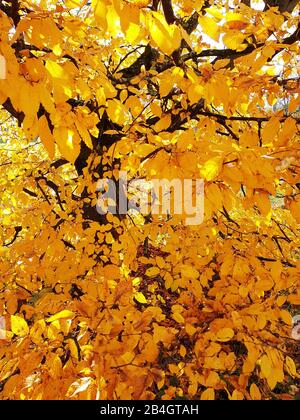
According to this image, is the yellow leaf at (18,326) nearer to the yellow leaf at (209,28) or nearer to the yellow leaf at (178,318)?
the yellow leaf at (178,318)

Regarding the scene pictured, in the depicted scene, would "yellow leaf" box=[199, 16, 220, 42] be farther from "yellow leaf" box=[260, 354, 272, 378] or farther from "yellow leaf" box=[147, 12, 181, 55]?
"yellow leaf" box=[260, 354, 272, 378]

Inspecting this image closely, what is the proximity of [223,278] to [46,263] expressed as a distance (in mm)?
2172

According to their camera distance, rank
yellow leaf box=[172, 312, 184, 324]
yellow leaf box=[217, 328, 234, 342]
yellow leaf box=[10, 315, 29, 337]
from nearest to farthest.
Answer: yellow leaf box=[10, 315, 29, 337] → yellow leaf box=[217, 328, 234, 342] → yellow leaf box=[172, 312, 184, 324]

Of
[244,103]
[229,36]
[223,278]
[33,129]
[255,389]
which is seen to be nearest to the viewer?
[33,129]

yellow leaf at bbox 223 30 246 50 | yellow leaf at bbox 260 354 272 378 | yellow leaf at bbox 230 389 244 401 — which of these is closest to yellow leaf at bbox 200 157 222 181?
yellow leaf at bbox 223 30 246 50

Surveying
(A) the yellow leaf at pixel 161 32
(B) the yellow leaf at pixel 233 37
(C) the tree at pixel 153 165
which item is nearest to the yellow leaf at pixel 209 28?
(C) the tree at pixel 153 165

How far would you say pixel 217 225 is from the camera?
4.37m

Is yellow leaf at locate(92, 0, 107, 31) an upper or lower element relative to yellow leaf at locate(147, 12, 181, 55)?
upper

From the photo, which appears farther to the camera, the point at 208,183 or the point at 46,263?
the point at 46,263

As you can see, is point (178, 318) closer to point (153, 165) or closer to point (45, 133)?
point (153, 165)

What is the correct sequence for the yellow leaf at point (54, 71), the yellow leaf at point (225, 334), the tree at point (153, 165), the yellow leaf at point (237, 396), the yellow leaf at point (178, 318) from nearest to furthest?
the yellow leaf at point (54, 71), the tree at point (153, 165), the yellow leaf at point (237, 396), the yellow leaf at point (225, 334), the yellow leaf at point (178, 318)

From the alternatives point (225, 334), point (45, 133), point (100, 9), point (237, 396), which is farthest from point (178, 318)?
point (100, 9)
